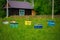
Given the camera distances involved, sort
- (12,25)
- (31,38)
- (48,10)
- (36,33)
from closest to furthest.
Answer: (31,38)
(36,33)
(12,25)
(48,10)

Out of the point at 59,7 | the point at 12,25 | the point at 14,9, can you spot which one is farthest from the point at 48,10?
the point at 12,25

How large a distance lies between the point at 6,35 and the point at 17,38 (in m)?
0.56

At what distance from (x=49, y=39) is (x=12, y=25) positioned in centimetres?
448

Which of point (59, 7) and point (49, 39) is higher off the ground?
point (59, 7)

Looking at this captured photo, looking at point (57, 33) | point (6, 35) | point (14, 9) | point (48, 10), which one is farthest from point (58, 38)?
point (14, 9)

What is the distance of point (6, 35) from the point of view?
9.94 meters

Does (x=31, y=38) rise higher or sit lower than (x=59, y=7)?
lower

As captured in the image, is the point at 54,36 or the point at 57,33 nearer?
the point at 54,36

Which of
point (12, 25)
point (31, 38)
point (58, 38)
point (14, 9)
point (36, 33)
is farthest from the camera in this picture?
point (14, 9)

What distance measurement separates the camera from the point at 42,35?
9.95 m

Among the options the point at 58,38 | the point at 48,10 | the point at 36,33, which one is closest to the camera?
the point at 58,38

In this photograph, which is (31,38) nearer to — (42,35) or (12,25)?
(42,35)

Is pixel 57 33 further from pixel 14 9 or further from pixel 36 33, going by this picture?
pixel 14 9

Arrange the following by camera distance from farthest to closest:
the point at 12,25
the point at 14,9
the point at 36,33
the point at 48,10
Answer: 1. the point at 14,9
2. the point at 48,10
3. the point at 12,25
4. the point at 36,33
